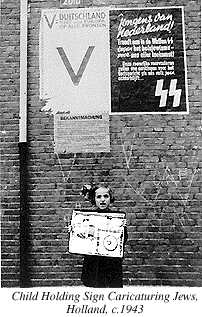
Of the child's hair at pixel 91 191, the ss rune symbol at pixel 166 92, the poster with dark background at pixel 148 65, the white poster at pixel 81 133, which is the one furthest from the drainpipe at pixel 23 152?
the ss rune symbol at pixel 166 92

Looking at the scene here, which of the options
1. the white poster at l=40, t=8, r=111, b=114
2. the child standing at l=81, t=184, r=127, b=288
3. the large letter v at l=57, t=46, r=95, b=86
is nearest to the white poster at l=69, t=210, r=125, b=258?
the child standing at l=81, t=184, r=127, b=288

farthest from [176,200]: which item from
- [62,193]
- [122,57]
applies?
[122,57]

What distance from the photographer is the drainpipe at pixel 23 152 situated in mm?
1998

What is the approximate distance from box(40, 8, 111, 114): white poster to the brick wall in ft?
0.23

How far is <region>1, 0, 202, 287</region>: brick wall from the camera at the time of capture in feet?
6.46

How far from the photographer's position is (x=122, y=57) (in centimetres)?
198

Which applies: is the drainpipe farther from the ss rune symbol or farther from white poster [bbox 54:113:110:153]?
the ss rune symbol

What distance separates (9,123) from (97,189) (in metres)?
0.54

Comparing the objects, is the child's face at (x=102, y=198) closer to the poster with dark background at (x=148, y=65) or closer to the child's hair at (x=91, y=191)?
the child's hair at (x=91, y=191)

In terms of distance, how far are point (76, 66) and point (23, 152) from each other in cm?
49

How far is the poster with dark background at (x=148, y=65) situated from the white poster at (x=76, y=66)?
0.05 m

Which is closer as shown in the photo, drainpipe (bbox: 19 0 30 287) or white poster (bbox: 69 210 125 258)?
white poster (bbox: 69 210 125 258)

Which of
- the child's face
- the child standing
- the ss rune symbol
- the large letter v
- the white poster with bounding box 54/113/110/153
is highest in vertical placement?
the large letter v

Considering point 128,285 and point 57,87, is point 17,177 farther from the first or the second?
point 128,285
